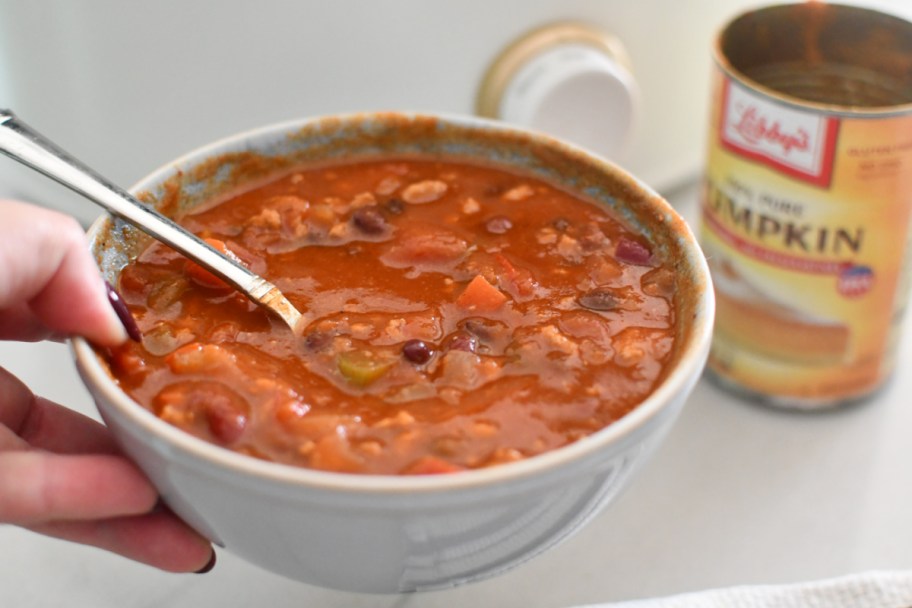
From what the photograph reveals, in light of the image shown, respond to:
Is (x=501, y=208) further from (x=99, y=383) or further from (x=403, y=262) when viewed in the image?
(x=99, y=383)

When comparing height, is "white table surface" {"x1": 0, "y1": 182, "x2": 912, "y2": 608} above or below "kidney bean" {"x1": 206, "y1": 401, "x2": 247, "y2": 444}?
below

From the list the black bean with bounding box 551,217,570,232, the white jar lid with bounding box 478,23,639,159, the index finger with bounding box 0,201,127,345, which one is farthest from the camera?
the white jar lid with bounding box 478,23,639,159

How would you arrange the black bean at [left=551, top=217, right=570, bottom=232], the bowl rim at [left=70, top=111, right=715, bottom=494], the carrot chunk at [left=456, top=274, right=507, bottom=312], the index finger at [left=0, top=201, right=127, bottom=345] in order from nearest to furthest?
1. the bowl rim at [left=70, top=111, right=715, bottom=494]
2. the index finger at [left=0, top=201, right=127, bottom=345]
3. the carrot chunk at [left=456, top=274, right=507, bottom=312]
4. the black bean at [left=551, top=217, right=570, bottom=232]

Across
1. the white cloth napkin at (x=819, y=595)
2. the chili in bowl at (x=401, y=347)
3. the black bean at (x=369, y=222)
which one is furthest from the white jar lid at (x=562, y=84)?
the white cloth napkin at (x=819, y=595)

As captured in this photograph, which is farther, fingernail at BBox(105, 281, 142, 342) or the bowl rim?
fingernail at BBox(105, 281, 142, 342)

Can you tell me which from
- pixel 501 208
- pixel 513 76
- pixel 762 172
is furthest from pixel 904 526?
pixel 513 76

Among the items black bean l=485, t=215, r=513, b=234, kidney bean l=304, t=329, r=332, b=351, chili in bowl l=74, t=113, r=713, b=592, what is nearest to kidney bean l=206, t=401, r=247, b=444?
chili in bowl l=74, t=113, r=713, b=592

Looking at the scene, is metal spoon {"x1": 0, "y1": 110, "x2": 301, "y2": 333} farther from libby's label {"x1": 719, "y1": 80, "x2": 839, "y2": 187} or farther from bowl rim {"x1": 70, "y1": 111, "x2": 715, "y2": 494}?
libby's label {"x1": 719, "y1": 80, "x2": 839, "y2": 187}
